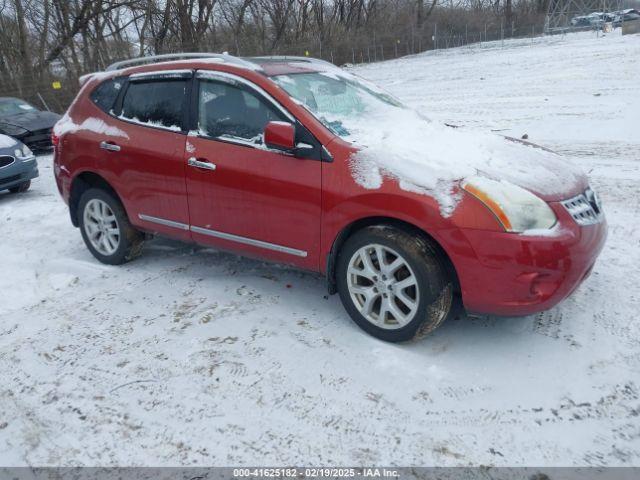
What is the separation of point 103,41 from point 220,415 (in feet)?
88.6

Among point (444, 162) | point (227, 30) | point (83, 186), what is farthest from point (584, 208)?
point (227, 30)

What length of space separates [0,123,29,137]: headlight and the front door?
9.50 meters

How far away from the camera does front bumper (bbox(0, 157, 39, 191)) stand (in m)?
7.63

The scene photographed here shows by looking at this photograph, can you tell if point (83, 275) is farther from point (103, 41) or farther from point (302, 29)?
point (302, 29)

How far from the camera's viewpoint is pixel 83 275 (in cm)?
483

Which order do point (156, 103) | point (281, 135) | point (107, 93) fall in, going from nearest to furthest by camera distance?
point (281, 135)
point (156, 103)
point (107, 93)

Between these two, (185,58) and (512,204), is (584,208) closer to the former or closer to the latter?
(512,204)

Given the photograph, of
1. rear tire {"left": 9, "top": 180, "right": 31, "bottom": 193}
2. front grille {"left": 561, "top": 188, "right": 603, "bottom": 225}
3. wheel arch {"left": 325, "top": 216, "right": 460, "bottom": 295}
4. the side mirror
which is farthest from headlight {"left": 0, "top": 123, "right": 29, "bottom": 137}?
front grille {"left": 561, "top": 188, "right": 603, "bottom": 225}

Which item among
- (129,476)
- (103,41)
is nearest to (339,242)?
(129,476)

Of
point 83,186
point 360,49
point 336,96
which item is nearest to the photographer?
point 336,96

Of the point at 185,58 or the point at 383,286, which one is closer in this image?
the point at 383,286

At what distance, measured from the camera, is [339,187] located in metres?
3.38

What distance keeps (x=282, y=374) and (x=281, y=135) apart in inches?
58.8

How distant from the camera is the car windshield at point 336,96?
3.69 metres
